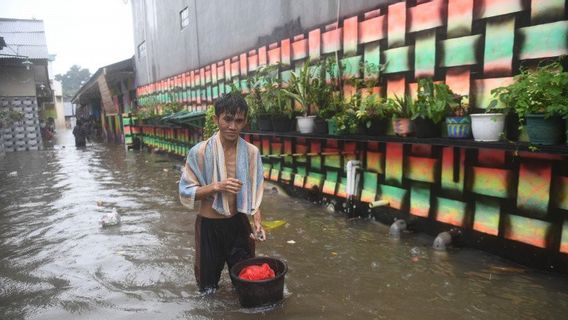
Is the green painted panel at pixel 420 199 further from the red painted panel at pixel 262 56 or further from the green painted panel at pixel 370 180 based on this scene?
the red painted panel at pixel 262 56

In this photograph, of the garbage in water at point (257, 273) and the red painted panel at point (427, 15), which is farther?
the red painted panel at point (427, 15)

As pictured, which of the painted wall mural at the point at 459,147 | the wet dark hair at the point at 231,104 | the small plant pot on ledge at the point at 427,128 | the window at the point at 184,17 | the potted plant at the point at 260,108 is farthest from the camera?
the window at the point at 184,17

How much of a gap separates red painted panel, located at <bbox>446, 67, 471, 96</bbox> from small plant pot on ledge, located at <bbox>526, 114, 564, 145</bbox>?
113cm

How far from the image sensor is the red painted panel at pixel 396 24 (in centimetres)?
533

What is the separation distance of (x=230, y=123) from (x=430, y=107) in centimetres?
254

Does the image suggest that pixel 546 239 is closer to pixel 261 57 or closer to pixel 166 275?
pixel 166 275

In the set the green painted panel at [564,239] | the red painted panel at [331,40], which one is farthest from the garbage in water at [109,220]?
the green painted panel at [564,239]

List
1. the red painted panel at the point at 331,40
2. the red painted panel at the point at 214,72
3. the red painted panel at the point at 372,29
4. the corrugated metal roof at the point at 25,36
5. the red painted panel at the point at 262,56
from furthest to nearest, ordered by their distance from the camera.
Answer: the corrugated metal roof at the point at 25,36, the red painted panel at the point at 214,72, the red painted panel at the point at 262,56, the red painted panel at the point at 331,40, the red painted panel at the point at 372,29

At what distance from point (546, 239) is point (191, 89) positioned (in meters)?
12.4

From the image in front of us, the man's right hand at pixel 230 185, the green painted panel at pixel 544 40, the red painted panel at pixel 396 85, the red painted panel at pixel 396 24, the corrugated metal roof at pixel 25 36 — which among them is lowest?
the man's right hand at pixel 230 185

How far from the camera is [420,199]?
17.4ft

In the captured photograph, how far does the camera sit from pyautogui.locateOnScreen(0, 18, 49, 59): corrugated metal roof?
2427 cm

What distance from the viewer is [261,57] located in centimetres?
914

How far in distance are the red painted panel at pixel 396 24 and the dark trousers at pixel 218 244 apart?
3.52 meters
